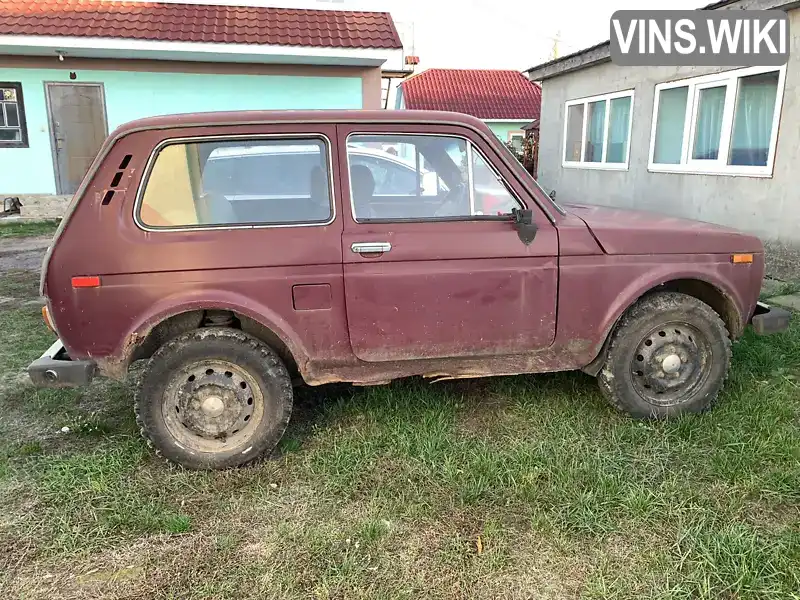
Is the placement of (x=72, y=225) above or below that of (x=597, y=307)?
above

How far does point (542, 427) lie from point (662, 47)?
8.12m

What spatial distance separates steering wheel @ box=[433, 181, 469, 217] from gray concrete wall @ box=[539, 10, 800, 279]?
17.6 ft

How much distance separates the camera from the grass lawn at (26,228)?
10.9 meters

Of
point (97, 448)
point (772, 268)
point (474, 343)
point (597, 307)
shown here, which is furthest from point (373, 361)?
point (772, 268)

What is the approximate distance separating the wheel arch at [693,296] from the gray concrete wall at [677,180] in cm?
390

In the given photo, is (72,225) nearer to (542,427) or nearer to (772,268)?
(542,427)

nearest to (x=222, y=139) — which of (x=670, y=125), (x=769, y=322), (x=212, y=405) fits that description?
(x=212, y=405)

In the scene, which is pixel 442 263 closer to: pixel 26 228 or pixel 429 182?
pixel 429 182

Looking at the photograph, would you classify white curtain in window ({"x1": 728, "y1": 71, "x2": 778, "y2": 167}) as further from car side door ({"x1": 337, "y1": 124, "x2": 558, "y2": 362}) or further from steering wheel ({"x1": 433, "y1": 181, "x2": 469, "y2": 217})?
steering wheel ({"x1": 433, "y1": 181, "x2": 469, "y2": 217})

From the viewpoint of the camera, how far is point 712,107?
8.93 metres

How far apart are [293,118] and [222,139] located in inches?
15.3

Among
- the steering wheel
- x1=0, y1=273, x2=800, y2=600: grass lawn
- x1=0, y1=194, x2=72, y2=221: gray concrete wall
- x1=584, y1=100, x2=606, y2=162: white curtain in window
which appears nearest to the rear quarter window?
the steering wheel

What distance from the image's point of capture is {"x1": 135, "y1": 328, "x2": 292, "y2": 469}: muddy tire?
10.5 ft

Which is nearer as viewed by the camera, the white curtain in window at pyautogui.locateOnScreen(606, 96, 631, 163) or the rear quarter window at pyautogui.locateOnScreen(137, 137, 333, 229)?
the rear quarter window at pyautogui.locateOnScreen(137, 137, 333, 229)
